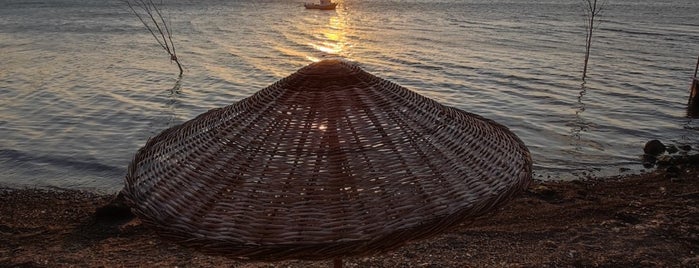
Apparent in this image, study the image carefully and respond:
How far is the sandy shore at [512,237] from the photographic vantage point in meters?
5.95

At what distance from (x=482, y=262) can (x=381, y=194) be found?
416 centimetres

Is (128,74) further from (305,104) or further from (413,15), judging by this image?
(413,15)

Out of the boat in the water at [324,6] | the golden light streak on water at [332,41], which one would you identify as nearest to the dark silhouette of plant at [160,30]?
the golden light streak on water at [332,41]

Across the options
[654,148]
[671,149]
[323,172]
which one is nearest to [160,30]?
[654,148]

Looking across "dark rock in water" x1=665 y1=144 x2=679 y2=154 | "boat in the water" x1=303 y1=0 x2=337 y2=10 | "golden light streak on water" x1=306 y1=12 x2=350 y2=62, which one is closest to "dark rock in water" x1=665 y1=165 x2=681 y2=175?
"dark rock in water" x1=665 y1=144 x2=679 y2=154

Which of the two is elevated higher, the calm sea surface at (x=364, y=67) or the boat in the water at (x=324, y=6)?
the boat in the water at (x=324, y=6)

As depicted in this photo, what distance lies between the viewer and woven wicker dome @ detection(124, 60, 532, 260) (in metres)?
2.03

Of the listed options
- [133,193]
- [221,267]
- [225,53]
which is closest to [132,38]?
[225,53]

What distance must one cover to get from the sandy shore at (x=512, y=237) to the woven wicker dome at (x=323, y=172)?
3022mm

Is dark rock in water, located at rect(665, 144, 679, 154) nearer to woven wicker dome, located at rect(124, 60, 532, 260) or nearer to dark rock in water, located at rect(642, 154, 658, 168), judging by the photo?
dark rock in water, located at rect(642, 154, 658, 168)

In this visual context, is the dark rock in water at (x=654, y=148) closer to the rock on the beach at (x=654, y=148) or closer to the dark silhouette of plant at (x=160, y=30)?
the rock on the beach at (x=654, y=148)

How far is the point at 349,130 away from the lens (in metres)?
2.43

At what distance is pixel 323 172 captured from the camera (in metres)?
2.25

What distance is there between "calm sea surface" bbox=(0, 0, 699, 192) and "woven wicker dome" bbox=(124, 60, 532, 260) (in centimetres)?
806
